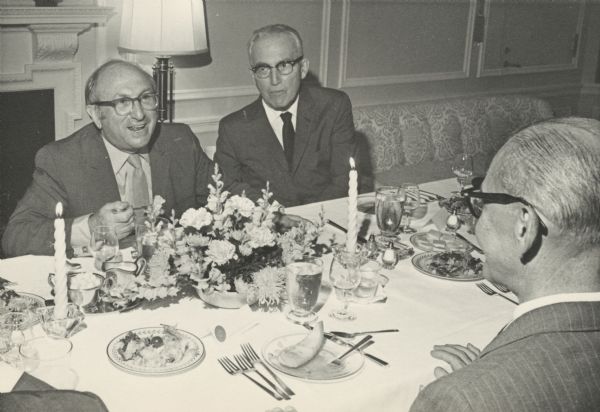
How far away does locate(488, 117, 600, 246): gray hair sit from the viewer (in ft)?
4.33

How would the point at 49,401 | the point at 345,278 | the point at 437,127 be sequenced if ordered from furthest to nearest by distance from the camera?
the point at 437,127 < the point at 345,278 < the point at 49,401

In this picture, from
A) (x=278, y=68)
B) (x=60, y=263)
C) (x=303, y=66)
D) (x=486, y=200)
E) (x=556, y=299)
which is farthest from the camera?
(x=303, y=66)

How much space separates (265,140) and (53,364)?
223 cm

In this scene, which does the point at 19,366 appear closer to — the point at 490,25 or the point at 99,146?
the point at 99,146

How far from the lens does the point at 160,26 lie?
3.76 meters

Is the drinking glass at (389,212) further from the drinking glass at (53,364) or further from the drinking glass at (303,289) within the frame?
the drinking glass at (53,364)

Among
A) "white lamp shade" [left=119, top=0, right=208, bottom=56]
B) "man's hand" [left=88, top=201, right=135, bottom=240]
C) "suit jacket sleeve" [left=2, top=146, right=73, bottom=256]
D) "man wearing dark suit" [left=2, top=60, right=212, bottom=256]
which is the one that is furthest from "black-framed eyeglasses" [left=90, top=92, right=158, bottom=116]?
"white lamp shade" [left=119, top=0, right=208, bottom=56]

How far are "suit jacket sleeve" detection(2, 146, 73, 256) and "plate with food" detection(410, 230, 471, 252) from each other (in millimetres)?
1261

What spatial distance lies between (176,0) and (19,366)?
102 inches

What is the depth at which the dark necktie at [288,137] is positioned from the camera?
3738 mm

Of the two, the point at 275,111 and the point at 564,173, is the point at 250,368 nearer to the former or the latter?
the point at 564,173

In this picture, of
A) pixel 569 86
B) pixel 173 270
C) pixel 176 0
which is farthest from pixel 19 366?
pixel 569 86

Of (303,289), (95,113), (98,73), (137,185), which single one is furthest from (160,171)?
(303,289)

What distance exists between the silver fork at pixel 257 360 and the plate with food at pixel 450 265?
0.78 m
